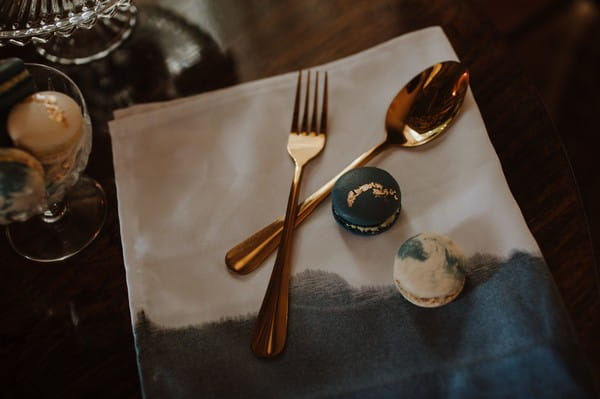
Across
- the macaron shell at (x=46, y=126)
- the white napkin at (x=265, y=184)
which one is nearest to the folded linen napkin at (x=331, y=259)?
the white napkin at (x=265, y=184)

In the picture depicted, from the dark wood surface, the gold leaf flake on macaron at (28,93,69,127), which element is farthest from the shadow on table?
the gold leaf flake on macaron at (28,93,69,127)

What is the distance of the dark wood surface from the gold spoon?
32 mm

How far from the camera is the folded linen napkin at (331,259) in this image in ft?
1.38

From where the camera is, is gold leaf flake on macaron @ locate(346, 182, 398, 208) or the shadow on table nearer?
gold leaf flake on macaron @ locate(346, 182, 398, 208)

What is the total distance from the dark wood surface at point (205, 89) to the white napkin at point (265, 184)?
25 millimetres

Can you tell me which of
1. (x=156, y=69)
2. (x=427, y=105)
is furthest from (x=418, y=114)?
(x=156, y=69)

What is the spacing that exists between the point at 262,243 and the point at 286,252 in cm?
2

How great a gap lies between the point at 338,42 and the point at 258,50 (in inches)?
3.1

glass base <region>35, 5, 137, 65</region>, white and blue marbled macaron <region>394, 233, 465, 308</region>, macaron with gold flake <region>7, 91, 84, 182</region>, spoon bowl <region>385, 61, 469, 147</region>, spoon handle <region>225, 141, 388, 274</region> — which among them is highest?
macaron with gold flake <region>7, 91, 84, 182</region>

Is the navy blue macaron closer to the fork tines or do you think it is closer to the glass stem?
the fork tines

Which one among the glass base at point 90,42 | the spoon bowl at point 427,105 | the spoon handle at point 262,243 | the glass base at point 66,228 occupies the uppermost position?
→ the spoon bowl at point 427,105

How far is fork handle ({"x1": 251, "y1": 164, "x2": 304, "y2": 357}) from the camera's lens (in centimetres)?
43

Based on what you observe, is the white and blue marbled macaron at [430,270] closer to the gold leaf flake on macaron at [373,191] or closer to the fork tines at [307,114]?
the gold leaf flake on macaron at [373,191]

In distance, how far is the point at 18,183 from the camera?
38 cm
